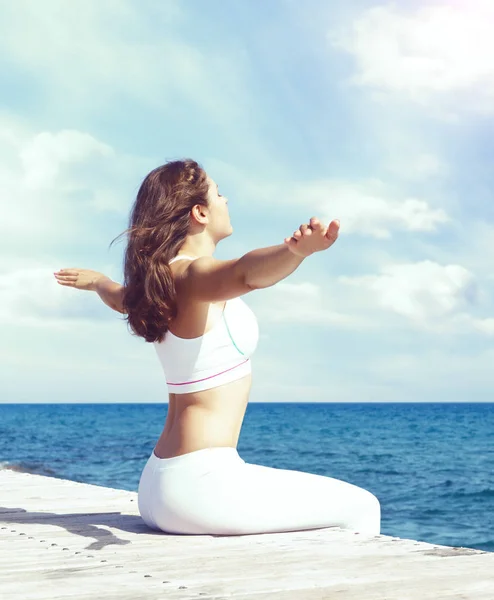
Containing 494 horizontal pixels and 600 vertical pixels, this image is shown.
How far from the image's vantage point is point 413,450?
138 ft

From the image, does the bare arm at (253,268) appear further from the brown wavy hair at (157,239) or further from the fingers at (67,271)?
the fingers at (67,271)

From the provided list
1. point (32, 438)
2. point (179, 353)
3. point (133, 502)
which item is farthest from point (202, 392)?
point (32, 438)

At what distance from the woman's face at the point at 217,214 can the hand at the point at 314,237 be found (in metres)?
1.10

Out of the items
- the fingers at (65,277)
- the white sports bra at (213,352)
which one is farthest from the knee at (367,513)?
the fingers at (65,277)

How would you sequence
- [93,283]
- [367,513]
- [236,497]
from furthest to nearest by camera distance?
[93,283] < [367,513] < [236,497]

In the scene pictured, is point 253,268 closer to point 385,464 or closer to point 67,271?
point 67,271

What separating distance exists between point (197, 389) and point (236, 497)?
586 millimetres

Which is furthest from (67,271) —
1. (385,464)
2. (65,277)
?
(385,464)

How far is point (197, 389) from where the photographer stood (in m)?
4.34

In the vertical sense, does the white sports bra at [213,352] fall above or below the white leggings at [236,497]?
above

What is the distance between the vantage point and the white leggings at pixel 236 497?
429 cm

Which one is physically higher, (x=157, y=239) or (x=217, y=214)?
(x=217, y=214)

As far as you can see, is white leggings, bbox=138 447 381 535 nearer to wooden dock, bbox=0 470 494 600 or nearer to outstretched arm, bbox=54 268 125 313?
wooden dock, bbox=0 470 494 600

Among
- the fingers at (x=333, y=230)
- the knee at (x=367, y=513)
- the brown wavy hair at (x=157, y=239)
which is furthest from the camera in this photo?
the knee at (x=367, y=513)
